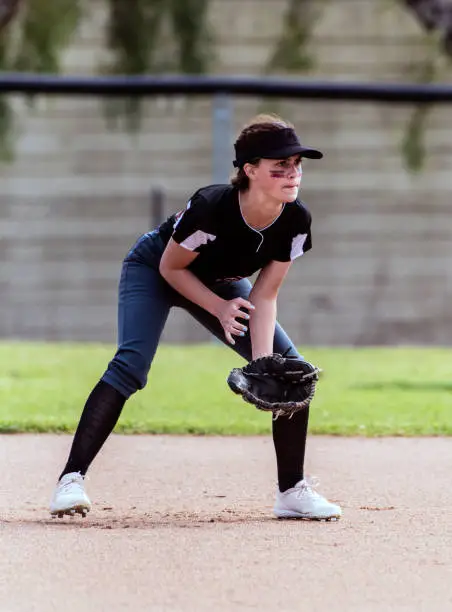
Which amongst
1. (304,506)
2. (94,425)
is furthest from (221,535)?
(94,425)

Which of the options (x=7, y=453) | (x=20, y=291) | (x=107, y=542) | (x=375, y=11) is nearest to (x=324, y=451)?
Result: (x=7, y=453)

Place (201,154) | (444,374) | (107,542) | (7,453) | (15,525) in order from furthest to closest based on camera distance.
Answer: (201,154)
(444,374)
(7,453)
(15,525)
(107,542)

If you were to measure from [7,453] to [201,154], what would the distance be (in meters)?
8.97

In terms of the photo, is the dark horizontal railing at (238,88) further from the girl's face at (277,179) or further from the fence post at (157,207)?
the girl's face at (277,179)

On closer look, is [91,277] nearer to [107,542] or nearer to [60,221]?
[60,221]

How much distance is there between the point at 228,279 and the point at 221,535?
92 centimetres

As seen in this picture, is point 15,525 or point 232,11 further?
point 232,11

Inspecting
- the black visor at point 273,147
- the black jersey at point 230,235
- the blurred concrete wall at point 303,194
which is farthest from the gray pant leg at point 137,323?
the blurred concrete wall at point 303,194

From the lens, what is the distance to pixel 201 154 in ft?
49.2

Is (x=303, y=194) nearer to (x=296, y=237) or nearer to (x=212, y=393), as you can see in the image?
(x=212, y=393)

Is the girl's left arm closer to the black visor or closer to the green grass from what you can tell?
the black visor

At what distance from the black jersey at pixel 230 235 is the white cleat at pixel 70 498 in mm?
787

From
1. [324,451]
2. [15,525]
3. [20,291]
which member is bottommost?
[20,291]

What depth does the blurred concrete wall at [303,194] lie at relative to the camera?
540 inches
